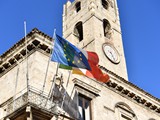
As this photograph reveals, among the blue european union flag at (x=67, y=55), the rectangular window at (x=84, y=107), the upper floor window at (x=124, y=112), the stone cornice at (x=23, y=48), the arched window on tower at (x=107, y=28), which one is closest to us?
the blue european union flag at (x=67, y=55)

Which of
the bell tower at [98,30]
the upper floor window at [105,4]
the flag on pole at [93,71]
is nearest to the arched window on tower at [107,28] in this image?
the bell tower at [98,30]

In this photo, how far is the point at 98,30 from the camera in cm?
2509

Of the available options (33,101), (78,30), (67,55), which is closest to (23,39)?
(67,55)

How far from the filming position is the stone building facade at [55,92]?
571 inches

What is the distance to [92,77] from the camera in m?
18.8

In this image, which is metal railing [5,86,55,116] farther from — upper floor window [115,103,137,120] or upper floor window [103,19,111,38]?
upper floor window [103,19,111,38]

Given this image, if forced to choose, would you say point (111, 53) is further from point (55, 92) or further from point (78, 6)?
point (55, 92)

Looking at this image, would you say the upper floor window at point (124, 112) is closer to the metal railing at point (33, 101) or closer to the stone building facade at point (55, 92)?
the stone building facade at point (55, 92)

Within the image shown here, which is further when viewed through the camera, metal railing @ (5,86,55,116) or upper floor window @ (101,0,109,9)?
upper floor window @ (101,0,109,9)

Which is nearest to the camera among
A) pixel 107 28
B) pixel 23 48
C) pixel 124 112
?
pixel 23 48

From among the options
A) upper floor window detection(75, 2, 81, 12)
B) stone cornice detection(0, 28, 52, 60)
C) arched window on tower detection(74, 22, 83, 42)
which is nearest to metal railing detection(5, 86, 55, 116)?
stone cornice detection(0, 28, 52, 60)

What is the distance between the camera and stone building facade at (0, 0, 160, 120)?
14.5m

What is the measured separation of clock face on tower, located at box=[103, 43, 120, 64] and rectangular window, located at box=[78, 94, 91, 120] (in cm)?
625

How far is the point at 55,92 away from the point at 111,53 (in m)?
8.82
